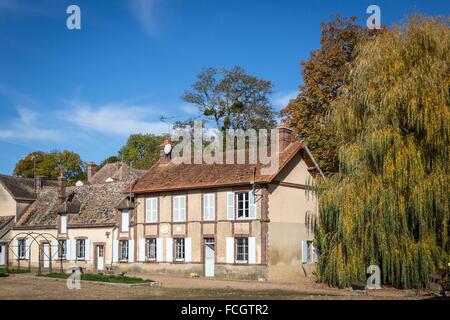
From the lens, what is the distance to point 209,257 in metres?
31.3

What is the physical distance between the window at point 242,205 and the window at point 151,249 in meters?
6.26

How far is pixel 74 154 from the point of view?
249ft

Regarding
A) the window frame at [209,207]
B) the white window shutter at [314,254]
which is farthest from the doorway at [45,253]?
the white window shutter at [314,254]

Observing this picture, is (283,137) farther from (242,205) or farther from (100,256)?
(100,256)

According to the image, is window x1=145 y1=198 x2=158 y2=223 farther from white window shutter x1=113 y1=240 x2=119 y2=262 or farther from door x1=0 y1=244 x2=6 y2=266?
door x1=0 y1=244 x2=6 y2=266

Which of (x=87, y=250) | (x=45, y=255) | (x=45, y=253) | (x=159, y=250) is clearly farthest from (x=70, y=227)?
(x=159, y=250)

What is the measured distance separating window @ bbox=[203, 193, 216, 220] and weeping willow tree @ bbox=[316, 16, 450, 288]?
8.01 m

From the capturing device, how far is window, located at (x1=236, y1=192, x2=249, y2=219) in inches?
1184

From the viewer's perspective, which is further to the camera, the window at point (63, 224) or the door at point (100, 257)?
the window at point (63, 224)

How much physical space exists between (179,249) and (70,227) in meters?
9.08

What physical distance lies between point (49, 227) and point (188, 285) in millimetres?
16816

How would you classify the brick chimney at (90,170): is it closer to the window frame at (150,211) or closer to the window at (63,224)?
the window at (63,224)

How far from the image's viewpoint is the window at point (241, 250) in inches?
1175

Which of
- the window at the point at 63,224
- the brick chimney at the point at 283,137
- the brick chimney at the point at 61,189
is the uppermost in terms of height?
the brick chimney at the point at 283,137
